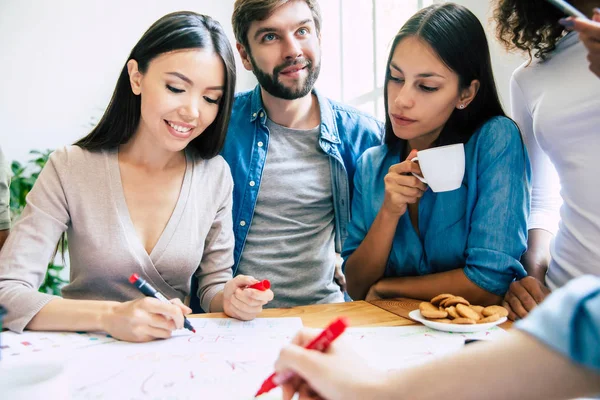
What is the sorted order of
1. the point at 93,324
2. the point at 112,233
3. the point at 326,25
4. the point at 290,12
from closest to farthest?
the point at 93,324 → the point at 112,233 → the point at 290,12 → the point at 326,25

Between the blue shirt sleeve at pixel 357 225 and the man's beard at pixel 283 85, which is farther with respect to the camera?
the man's beard at pixel 283 85

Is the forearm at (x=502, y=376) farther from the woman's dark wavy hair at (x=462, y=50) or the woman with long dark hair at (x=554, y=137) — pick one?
the woman's dark wavy hair at (x=462, y=50)

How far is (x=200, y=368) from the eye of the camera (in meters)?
0.82

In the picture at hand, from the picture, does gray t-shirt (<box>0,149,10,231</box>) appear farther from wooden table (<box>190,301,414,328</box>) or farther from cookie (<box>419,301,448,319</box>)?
cookie (<box>419,301,448,319</box>)

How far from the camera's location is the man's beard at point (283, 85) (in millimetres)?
1759

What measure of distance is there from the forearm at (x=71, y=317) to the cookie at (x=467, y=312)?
69 centimetres

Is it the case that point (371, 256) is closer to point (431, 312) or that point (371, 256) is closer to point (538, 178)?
point (431, 312)

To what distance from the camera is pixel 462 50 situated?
128 cm

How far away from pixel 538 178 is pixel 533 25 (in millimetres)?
408

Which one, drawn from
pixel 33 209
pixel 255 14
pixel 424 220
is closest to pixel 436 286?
pixel 424 220

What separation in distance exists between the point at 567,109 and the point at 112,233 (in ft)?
3.64

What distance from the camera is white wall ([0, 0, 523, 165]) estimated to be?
3.85 meters

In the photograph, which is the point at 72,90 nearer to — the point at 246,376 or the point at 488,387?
the point at 246,376

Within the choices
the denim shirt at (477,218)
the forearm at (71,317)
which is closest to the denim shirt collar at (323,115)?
the denim shirt at (477,218)
